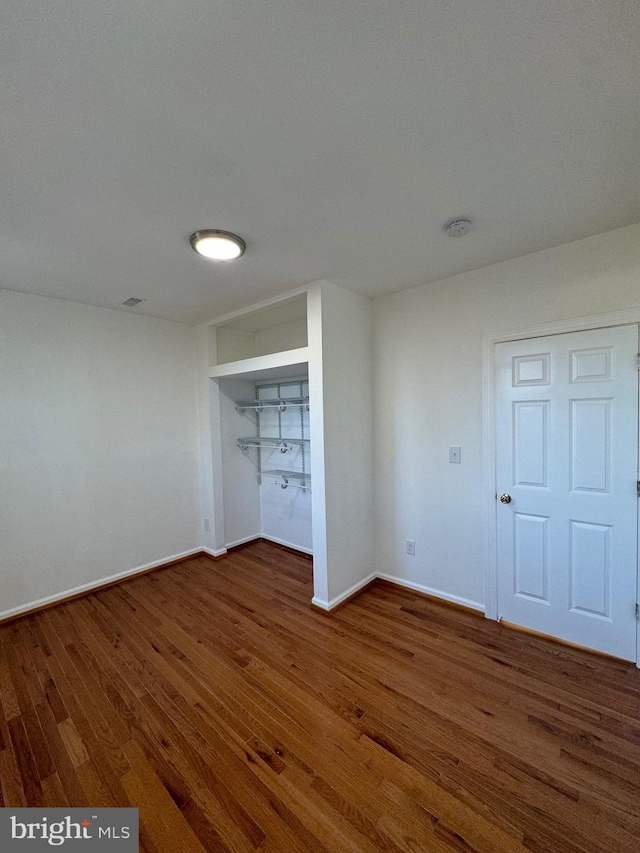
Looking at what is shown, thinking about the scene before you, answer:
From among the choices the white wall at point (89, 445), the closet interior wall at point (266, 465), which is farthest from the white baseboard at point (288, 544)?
the white wall at point (89, 445)

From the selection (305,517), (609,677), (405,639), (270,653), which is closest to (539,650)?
(609,677)

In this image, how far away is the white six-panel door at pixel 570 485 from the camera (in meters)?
1.96

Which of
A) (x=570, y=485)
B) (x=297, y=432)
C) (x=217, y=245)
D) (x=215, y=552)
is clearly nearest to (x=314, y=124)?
(x=217, y=245)

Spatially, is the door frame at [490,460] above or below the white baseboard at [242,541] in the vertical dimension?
above

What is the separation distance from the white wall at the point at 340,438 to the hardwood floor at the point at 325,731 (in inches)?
16.8

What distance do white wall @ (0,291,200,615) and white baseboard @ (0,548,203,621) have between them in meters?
0.03

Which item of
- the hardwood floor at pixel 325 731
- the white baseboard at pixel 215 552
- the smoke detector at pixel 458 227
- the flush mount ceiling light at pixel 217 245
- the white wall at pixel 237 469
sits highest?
the smoke detector at pixel 458 227

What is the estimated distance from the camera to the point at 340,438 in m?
2.69

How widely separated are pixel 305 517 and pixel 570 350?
112 inches

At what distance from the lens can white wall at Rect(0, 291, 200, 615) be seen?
2.62m

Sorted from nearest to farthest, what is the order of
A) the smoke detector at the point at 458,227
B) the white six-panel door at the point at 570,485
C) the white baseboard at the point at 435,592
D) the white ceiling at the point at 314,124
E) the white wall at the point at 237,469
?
the white ceiling at the point at 314,124
the smoke detector at the point at 458,227
the white six-panel door at the point at 570,485
the white baseboard at the point at 435,592
the white wall at the point at 237,469

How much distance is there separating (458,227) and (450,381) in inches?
44.0

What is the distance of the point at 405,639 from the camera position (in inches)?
88.6

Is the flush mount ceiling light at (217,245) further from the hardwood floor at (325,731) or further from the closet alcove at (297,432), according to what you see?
the hardwood floor at (325,731)
